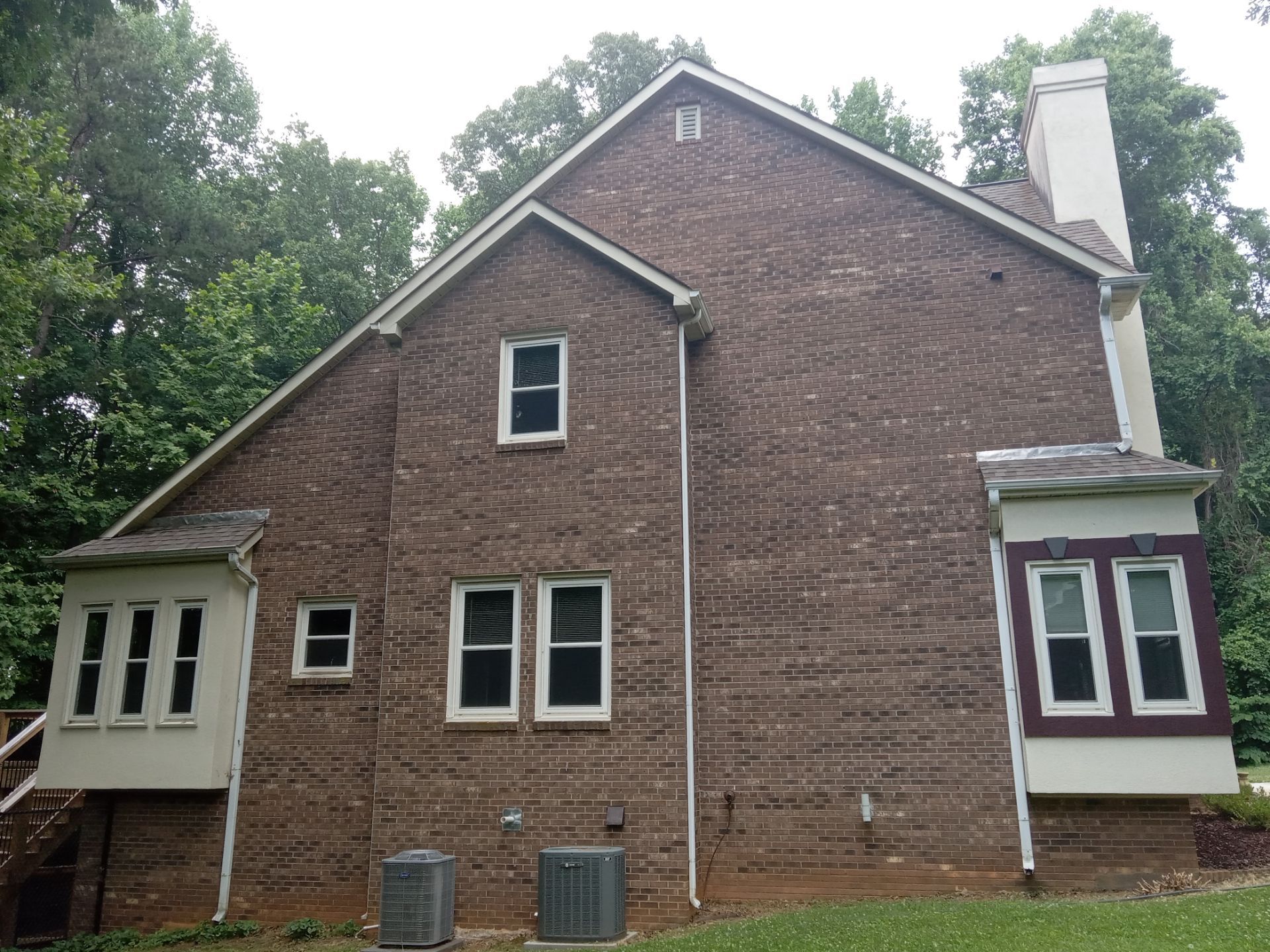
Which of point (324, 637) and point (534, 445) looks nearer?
point (534, 445)

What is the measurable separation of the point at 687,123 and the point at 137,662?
10.2 metres

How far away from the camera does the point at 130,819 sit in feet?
39.0

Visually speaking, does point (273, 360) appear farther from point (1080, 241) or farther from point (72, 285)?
point (1080, 241)

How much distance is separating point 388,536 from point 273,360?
16.2 metres

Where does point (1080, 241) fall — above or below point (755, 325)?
above

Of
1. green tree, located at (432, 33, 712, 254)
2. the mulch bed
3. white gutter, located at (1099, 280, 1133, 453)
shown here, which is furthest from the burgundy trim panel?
green tree, located at (432, 33, 712, 254)

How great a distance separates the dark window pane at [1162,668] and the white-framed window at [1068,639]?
1.19 feet

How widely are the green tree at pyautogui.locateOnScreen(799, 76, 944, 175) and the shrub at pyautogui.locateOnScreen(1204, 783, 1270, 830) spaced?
2446 centimetres

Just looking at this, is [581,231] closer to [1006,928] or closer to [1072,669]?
[1072,669]

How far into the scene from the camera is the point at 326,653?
12172 millimetres

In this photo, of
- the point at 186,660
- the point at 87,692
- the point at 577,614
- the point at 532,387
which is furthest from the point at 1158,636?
the point at 87,692

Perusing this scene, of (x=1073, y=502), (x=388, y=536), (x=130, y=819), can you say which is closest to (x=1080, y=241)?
(x=1073, y=502)

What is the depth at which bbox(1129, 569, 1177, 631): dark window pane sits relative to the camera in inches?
381

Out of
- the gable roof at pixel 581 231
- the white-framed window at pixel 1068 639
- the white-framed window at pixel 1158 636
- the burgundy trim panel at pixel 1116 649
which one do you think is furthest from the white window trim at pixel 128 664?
the white-framed window at pixel 1158 636
